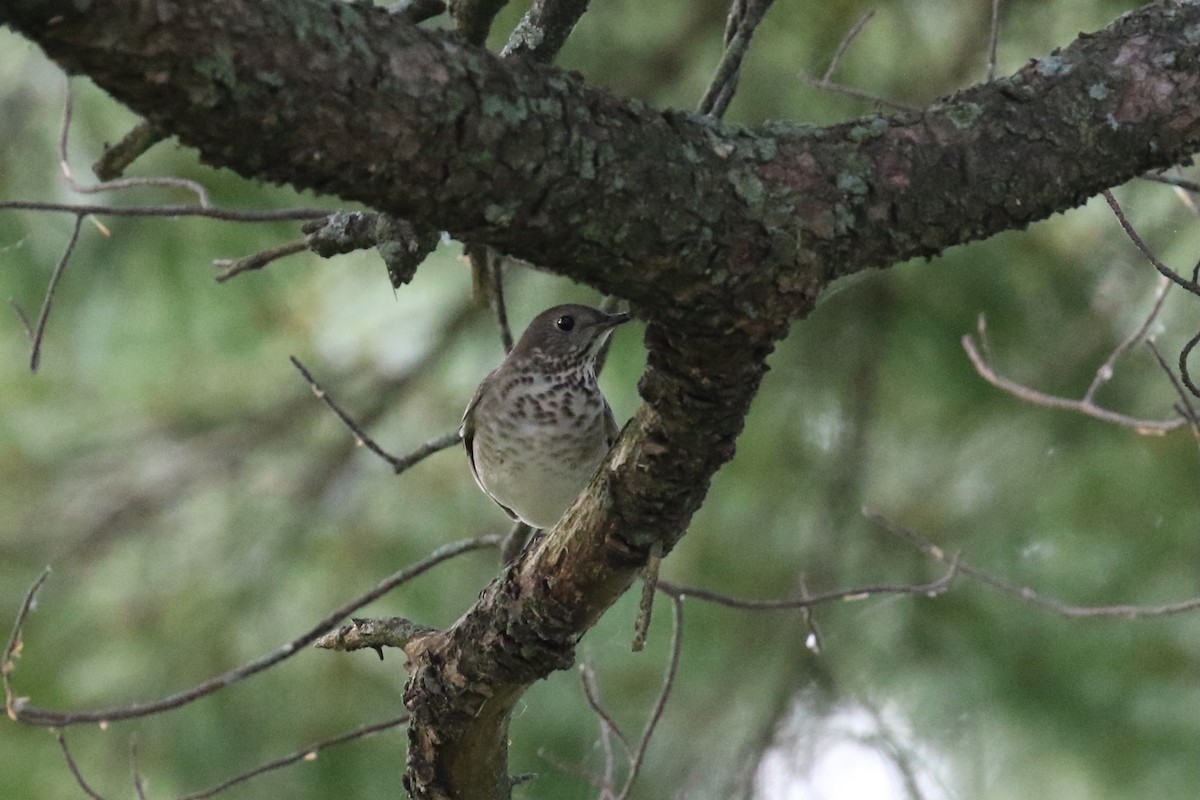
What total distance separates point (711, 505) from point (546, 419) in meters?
1.32

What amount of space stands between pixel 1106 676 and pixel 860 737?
77cm

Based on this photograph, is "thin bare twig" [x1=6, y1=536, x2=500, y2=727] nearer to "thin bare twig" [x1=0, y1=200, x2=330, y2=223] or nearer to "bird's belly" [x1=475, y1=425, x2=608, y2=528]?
"bird's belly" [x1=475, y1=425, x2=608, y2=528]

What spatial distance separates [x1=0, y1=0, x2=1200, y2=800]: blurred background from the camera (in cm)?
386

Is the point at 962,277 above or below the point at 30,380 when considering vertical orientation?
above

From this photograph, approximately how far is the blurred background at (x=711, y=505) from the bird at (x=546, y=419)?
2.56 ft

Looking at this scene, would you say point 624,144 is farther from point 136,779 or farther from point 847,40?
point 136,779

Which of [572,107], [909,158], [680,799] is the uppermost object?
[909,158]

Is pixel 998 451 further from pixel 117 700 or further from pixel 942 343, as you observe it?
pixel 117 700

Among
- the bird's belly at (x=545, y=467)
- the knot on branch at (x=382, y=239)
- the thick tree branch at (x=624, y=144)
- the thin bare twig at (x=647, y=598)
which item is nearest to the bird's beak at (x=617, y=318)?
the bird's belly at (x=545, y=467)

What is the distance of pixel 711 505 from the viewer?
4.45 metres

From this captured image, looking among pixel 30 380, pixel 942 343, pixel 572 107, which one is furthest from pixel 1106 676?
pixel 30 380

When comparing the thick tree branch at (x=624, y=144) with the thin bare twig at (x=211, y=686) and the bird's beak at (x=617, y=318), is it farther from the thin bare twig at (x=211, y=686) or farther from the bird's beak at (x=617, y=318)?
the bird's beak at (x=617, y=318)

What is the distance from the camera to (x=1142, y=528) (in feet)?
13.6

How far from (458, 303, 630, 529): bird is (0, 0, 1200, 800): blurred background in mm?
781
